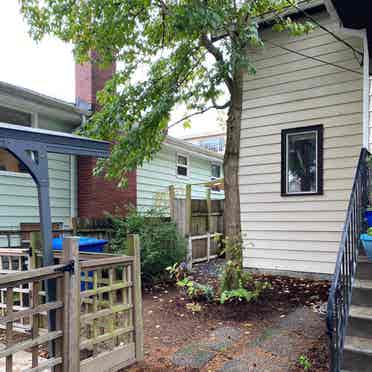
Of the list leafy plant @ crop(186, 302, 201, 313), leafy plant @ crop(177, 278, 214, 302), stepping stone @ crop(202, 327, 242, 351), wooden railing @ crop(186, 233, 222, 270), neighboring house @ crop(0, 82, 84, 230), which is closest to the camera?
stepping stone @ crop(202, 327, 242, 351)

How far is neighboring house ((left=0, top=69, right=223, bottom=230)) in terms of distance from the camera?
7.52 metres

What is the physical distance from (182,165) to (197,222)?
522 cm

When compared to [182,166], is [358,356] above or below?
below

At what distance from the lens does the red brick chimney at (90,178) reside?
8.82 metres

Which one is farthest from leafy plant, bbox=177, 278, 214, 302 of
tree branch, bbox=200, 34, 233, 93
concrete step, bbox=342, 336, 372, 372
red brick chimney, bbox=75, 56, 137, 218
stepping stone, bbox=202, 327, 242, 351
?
red brick chimney, bbox=75, 56, 137, 218

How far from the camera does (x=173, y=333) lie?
13.4 feet

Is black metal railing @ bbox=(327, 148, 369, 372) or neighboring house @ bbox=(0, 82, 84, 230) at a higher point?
neighboring house @ bbox=(0, 82, 84, 230)

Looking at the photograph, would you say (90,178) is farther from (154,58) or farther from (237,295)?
(237,295)

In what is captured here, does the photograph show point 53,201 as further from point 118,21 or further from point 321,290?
point 321,290

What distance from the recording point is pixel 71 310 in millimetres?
2820

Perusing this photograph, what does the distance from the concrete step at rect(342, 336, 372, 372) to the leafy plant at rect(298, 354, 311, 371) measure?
0.33 metres

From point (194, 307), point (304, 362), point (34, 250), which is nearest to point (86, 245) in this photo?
point (34, 250)

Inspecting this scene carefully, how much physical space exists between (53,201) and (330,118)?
6305mm

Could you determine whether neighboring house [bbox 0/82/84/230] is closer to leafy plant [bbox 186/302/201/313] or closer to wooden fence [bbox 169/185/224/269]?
wooden fence [bbox 169/185/224/269]
